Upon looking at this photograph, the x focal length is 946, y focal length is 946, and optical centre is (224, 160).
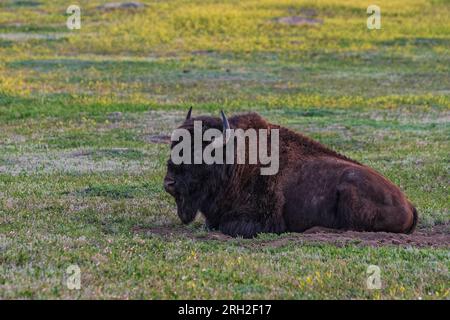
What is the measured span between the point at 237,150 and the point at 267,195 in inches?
29.4

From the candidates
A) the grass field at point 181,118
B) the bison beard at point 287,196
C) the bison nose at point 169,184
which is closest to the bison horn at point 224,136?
the bison beard at point 287,196

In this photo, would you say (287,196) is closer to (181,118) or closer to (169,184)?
(169,184)

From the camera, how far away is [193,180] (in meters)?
13.0

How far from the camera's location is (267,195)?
1303cm

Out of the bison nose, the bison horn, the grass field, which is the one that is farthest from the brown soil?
the bison horn

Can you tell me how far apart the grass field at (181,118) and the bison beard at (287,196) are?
0.52 m

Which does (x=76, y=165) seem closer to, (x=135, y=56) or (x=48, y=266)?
(x=48, y=266)

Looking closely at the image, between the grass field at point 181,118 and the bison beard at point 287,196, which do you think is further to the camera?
the bison beard at point 287,196

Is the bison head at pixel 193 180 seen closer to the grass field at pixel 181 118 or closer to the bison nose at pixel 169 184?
the bison nose at pixel 169 184

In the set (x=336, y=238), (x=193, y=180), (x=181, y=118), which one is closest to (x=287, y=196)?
(x=336, y=238)

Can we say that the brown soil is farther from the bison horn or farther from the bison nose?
the bison horn

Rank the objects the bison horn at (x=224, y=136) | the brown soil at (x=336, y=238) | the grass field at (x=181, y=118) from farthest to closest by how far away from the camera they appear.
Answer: the bison horn at (x=224, y=136), the brown soil at (x=336, y=238), the grass field at (x=181, y=118)

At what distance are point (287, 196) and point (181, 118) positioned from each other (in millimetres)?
14257

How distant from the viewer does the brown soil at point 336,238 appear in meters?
12.0
